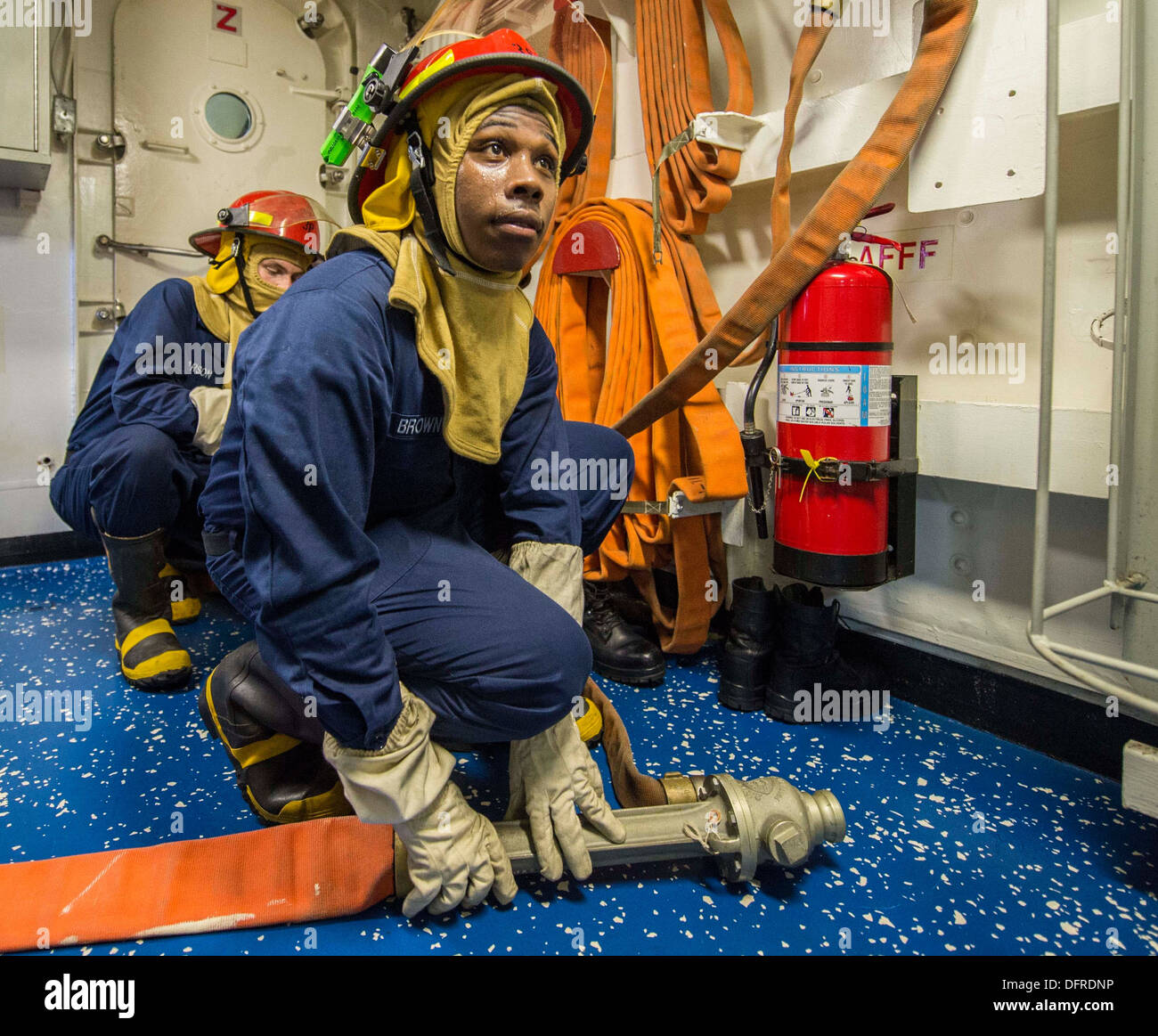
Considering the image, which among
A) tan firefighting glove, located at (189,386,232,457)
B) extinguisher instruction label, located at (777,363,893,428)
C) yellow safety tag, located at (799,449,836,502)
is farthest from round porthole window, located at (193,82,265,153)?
yellow safety tag, located at (799,449,836,502)

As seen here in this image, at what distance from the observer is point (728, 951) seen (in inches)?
44.5

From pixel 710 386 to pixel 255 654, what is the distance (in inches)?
52.1

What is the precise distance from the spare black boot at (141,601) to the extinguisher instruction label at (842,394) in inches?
69.2

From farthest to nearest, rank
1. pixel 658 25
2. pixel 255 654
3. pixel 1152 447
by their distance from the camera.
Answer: pixel 658 25
pixel 255 654
pixel 1152 447

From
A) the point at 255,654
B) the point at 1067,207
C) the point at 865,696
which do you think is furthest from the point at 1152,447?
the point at 255,654

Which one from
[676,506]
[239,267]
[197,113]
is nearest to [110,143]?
[197,113]

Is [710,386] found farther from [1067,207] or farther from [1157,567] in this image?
[1157,567]

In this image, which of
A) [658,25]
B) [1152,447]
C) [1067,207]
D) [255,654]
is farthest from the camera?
[658,25]

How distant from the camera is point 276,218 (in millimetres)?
2395

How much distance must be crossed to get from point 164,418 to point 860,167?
1960 mm

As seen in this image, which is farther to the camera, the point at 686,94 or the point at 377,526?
the point at 686,94

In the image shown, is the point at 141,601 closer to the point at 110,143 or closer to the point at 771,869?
the point at 771,869

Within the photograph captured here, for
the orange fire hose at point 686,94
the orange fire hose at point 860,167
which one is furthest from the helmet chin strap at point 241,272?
the orange fire hose at point 860,167

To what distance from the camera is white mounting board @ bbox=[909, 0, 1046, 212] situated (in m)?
1.53
